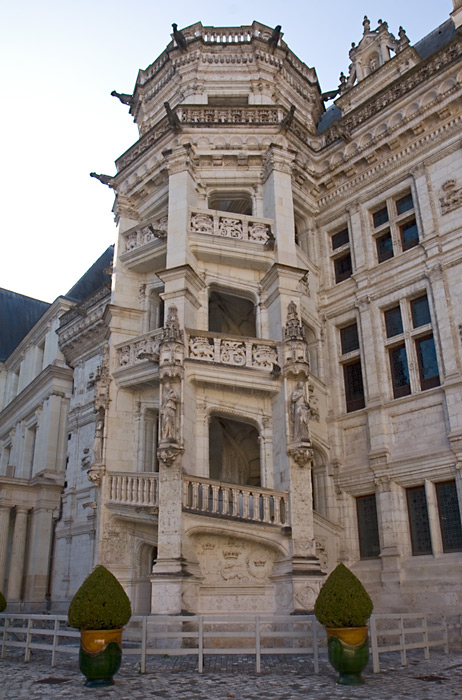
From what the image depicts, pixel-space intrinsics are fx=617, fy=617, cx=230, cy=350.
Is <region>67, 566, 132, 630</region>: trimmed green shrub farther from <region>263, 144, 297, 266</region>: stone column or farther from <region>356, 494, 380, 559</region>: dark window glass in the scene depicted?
<region>263, 144, 297, 266</region>: stone column

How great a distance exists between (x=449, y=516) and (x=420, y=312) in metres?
5.72

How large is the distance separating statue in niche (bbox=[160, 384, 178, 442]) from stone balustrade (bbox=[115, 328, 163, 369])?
1.97m

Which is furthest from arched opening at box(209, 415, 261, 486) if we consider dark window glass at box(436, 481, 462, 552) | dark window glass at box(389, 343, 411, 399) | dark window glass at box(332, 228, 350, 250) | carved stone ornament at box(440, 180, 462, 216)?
carved stone ornament at box(440, 180, 462, 216)

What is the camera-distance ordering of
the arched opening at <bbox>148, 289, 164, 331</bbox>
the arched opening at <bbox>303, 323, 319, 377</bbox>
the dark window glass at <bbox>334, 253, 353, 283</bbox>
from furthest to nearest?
the arched opening at <bbox>148, 289, 164, 331</bbox> < the dark window glass at <bbox>334, 253, 353, 283</bbox> < the arched opening at <bbox>303, 323, 319, 377</bbox>

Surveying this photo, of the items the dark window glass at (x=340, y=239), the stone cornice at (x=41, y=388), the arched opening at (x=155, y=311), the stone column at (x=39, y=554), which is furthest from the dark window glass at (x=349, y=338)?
the stone column at (x=39, y=554)

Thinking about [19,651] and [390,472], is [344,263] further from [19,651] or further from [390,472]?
[19,651]

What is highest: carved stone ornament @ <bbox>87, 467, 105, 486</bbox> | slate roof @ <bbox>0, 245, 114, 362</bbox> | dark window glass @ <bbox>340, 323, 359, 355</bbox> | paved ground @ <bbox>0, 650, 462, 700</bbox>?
slate roof @ <bbox>0, 245, 114, 362</bbox>

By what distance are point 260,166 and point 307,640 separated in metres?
14.2

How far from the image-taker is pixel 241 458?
19703 mm

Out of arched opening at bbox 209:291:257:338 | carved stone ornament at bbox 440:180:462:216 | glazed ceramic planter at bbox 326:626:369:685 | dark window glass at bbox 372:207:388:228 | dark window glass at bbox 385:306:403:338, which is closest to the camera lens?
glazed ceramic planter at bbox 326:626:369:685

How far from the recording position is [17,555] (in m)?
25.7

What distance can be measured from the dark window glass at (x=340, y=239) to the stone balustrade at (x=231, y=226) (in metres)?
3.10

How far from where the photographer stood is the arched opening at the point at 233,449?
1933 centimetres

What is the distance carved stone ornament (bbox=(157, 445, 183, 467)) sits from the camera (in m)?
14.9
